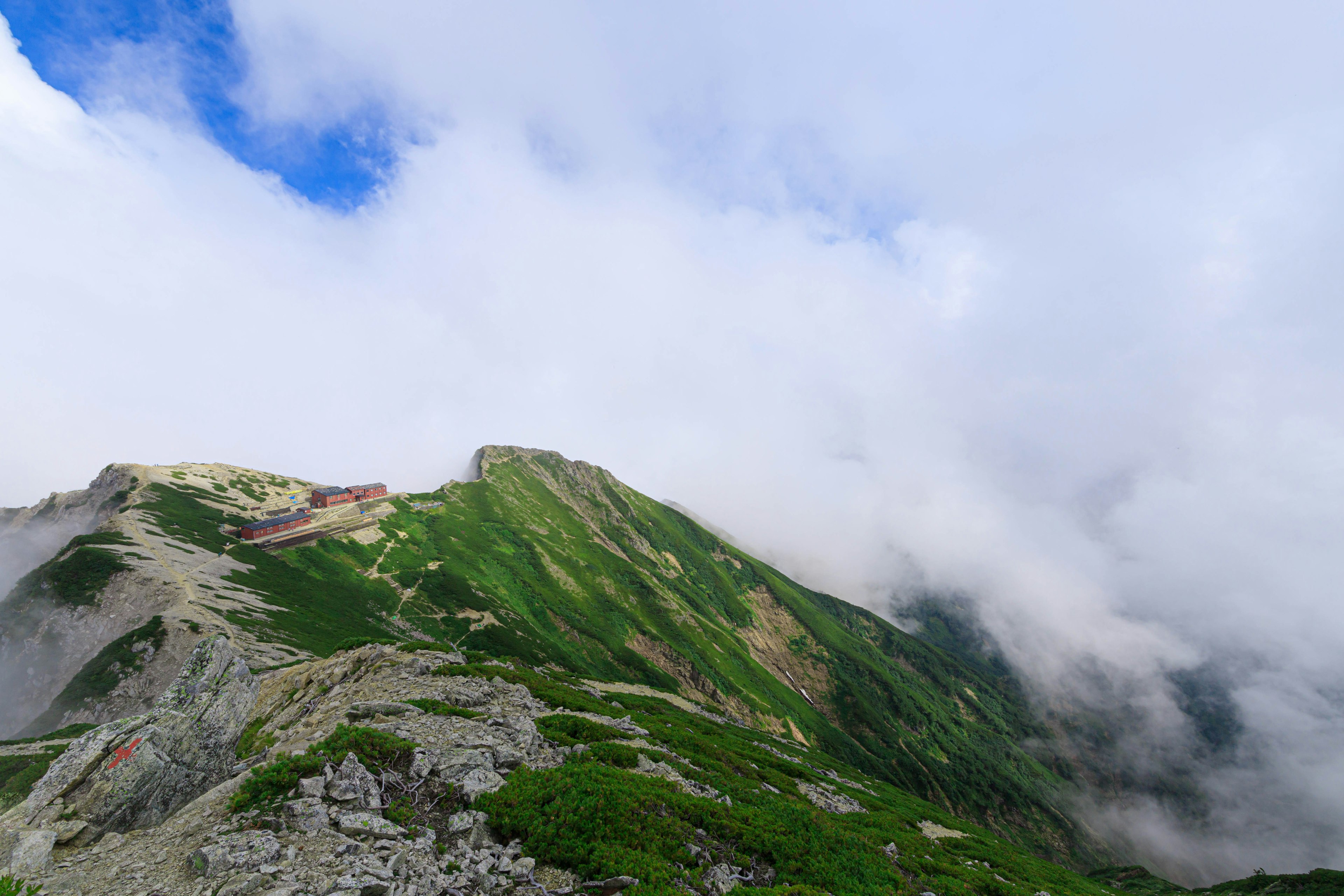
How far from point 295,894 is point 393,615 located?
7693cm

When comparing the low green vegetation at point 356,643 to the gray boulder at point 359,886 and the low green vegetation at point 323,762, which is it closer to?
the low green vegetation at point 323,762

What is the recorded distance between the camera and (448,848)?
47.7 ft

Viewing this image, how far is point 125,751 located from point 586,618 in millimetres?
98475

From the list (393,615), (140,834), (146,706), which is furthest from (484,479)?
(140,834)

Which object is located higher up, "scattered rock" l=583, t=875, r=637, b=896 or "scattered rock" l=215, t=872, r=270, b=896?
"scattered rock" l=583, t=875, r=637, b=896

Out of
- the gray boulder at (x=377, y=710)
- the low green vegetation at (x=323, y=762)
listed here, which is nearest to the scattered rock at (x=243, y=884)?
the low green vegetation at (x=323, y=762)

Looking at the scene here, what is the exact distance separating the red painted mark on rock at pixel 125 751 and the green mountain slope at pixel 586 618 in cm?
4128

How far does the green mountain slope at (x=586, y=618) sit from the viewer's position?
76625mm

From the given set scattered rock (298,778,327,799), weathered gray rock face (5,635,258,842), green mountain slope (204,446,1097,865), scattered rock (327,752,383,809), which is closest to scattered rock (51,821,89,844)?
weathered gray rock face (5,635,258,842)

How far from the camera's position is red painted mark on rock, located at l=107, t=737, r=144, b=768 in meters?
17.9

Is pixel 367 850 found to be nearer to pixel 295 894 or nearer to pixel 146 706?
pixel 295 894

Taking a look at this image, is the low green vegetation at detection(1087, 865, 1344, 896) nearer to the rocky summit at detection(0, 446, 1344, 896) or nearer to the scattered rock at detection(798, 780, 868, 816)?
the rocky summit at detection(0, 446, 1344, 896)

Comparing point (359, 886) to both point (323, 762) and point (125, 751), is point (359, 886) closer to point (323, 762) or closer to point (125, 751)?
point (323, 762)

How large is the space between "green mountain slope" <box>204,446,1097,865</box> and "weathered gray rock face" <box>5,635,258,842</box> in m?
35.5
